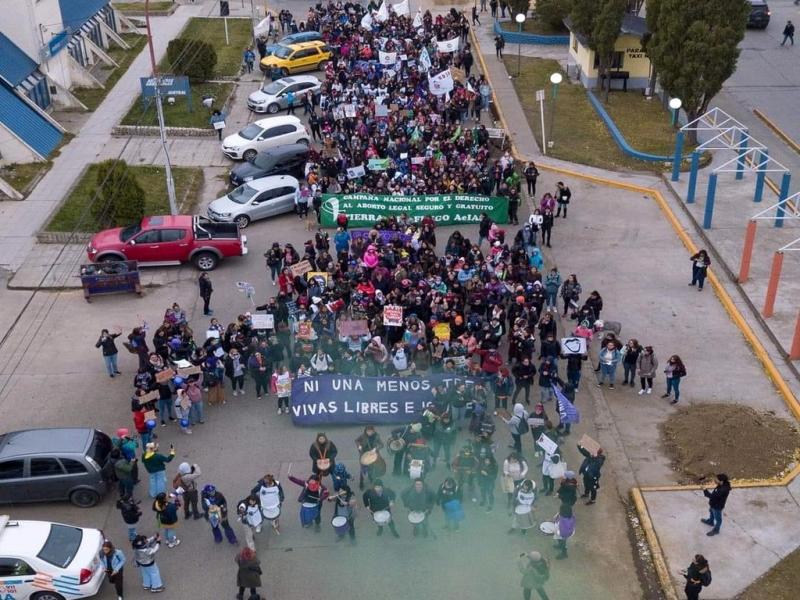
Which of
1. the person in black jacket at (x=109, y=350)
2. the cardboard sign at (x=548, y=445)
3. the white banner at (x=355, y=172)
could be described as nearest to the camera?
the cardboard sign at (x=548, y=445)

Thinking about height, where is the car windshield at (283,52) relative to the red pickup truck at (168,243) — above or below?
above

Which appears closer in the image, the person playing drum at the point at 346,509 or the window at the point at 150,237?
the person playing drum at the point at 346,509

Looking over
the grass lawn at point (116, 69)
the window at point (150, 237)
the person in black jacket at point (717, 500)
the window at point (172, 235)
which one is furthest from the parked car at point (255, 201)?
the person in black jacket at point (717, 500)

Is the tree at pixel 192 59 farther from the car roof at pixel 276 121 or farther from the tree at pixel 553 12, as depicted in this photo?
the tree at pixel 553 12

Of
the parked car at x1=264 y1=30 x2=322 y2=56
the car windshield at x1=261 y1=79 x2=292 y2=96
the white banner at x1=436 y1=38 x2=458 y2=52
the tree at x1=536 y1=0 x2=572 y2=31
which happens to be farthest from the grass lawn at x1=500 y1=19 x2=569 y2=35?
the car windshield at x1=261 y1=79 x2=292 y2=96

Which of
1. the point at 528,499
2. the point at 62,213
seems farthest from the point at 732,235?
the point at 62,213
